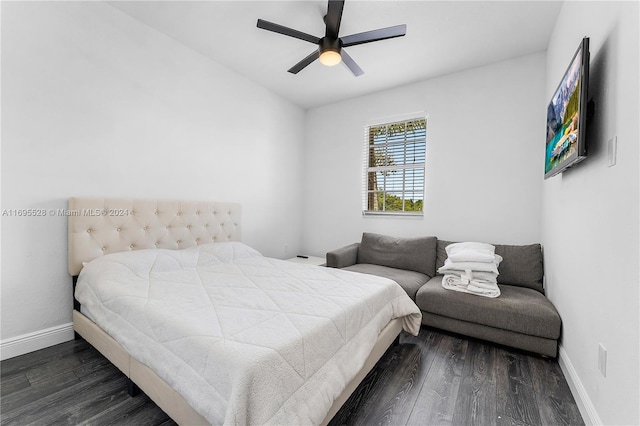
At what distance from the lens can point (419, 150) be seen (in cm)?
361

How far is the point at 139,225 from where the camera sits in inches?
96.1

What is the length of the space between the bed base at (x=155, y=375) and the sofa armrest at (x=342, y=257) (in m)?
1.20

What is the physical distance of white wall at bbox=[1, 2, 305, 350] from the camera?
1.90m

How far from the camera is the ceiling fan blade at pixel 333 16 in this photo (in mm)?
1828

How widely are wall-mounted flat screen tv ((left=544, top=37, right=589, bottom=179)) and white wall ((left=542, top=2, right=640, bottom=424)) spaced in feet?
0.24

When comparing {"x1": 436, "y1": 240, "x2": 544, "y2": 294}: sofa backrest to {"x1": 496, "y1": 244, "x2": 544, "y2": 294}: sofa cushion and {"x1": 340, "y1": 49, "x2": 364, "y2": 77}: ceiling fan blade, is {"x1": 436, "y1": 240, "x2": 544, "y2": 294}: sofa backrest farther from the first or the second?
{"x1": 340, "y1": 49, "x2": 364, "y2": 77}: ceiling fan blade

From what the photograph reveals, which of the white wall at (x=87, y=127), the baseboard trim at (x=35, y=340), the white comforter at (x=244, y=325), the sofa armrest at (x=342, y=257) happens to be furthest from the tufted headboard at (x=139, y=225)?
the sofa armrest at (x=342, y=257)

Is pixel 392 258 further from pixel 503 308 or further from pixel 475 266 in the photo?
pixel 503 308

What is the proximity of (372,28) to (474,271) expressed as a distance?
7.92 feet

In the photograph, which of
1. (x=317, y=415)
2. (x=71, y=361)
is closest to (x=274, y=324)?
(x=317, y=415)

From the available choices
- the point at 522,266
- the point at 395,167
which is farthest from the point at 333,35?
the point at 522,266

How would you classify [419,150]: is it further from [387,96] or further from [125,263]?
[125,263]

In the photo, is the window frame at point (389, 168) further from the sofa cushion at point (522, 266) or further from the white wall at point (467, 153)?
the sofa cushion at point (522, 266)

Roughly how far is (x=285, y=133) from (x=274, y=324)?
3376mm
